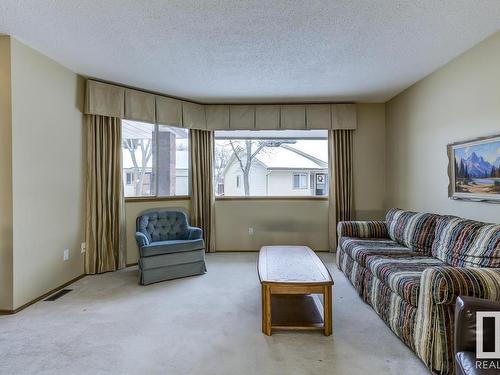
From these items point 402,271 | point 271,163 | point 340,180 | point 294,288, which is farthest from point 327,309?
point 271,163

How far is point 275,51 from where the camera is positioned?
3.02 metres

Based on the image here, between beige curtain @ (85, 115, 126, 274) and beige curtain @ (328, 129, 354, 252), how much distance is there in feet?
10.8

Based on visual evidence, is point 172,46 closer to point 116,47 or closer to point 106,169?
point 116,47

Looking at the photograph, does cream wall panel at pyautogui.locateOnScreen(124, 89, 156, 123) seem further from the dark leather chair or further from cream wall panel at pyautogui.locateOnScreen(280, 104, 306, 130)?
the dark leather chair

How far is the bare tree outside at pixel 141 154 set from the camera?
4469 mm

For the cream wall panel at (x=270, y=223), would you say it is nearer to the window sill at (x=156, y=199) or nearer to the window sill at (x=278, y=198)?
the window sill at (x=278, y=198)

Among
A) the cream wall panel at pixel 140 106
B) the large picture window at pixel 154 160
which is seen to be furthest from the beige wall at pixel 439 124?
the cream wall panel at pixel 140 106

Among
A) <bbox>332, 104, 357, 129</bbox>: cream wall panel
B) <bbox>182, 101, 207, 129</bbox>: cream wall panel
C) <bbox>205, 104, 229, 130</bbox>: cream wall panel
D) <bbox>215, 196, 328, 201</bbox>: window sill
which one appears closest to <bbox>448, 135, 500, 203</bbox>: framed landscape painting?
<bbox>332, 104, 357, 129</bbox>: cream wall panel

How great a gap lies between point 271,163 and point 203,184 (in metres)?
1.27

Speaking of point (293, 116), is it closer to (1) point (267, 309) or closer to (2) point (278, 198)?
(2) point (278, 198)

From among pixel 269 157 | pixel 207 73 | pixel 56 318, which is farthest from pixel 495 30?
pixel 56 318

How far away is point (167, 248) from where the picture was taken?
3596 mm

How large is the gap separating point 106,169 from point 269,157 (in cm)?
265

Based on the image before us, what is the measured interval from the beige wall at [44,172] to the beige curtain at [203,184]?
5.39 feet
